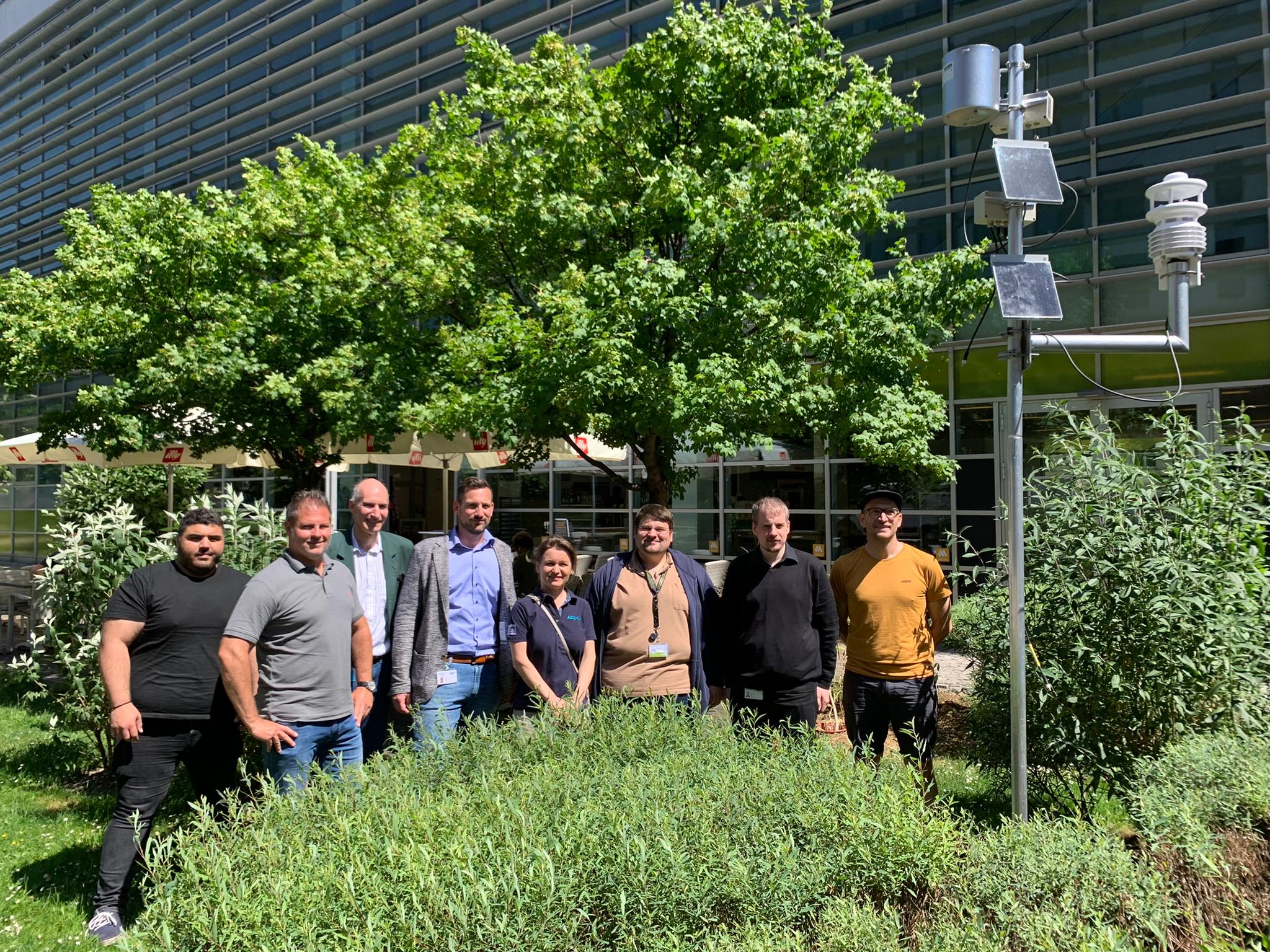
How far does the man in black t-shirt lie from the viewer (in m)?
4.17

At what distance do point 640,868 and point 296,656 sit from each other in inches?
90.7

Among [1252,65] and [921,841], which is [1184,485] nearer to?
[921,841]

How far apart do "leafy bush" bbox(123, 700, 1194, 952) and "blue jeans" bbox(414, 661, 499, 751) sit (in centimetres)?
144

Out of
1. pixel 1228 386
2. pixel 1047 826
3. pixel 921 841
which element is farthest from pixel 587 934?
pixel 1228 386

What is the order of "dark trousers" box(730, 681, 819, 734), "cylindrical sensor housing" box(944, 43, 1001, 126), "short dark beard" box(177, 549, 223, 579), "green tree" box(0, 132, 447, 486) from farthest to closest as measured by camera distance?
1. "green tree" box(0, 132, 447, 486)
2. "dark trousers" box(730, 681, 819, 734)
3. "short dark beard" box(177, 549, 223, 579)
4. "cylindrical sensor housing" box(944, 43, 1001, 126)

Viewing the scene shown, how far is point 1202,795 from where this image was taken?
3.52 m

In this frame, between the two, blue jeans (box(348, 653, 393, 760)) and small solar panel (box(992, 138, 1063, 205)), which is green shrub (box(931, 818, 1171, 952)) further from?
blue jeans (box(348, 653, 393, 760))

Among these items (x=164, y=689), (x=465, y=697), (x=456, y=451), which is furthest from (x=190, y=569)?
(x=456, y=451)

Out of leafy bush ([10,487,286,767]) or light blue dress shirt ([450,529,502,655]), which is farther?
leafy bush ([10,487,286,767])

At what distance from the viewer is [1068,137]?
13195 millimetres

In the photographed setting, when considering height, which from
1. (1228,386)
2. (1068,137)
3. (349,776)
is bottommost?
(349,776)

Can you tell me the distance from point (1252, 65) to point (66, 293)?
16.1 metres

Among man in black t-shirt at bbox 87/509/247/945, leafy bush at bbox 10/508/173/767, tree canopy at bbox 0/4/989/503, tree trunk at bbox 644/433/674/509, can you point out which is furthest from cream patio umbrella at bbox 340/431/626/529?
man in black t-shirt at bbox 87/509/247/945

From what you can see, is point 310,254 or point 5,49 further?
point 5,49
